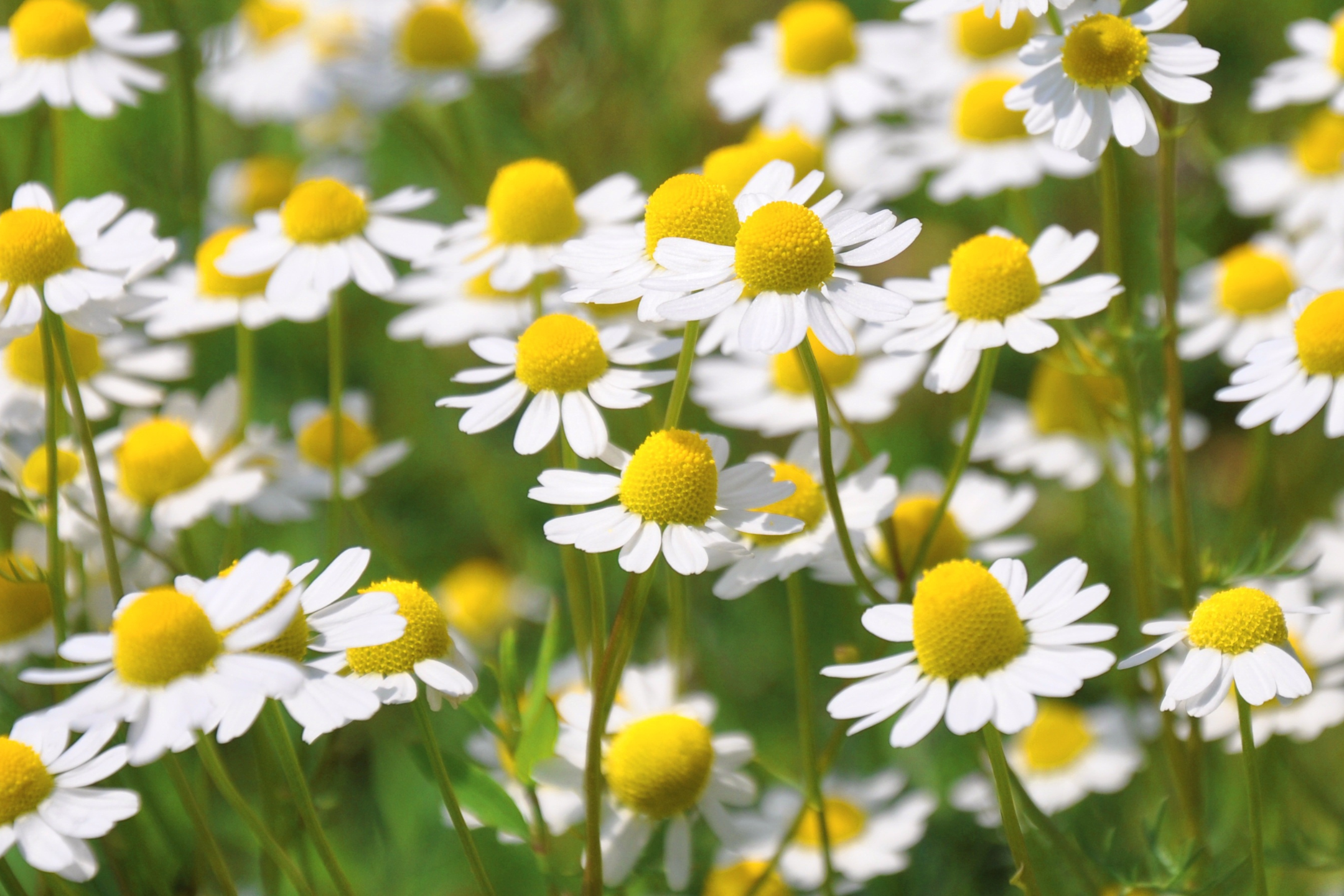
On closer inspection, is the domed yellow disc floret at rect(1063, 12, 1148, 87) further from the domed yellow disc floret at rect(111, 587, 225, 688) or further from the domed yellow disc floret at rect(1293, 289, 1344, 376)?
the domed yellow disc floret at rect(111, 587, 225, 688)

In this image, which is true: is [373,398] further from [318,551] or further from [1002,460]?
[1002,460]

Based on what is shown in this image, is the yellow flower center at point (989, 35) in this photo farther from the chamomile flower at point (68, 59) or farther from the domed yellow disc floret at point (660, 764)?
the domed yellow disc floret at point (660, 764)

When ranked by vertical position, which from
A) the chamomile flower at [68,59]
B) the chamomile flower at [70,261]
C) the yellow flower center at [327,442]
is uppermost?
the chamomile flower at [68,59]

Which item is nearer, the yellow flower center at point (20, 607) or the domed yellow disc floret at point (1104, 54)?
the domed yellow disc floret at point (1104, 54)

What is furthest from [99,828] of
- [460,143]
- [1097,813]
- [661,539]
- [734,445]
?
[460,143]

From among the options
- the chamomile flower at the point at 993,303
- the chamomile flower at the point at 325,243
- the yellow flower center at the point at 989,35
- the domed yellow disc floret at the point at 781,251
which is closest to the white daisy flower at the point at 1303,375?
the chamomile flower at the point at 993,303

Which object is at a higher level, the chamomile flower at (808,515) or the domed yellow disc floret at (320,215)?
the domed yellow disc floret at (320,215)

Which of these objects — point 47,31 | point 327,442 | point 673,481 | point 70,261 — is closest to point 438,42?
point 47,31
